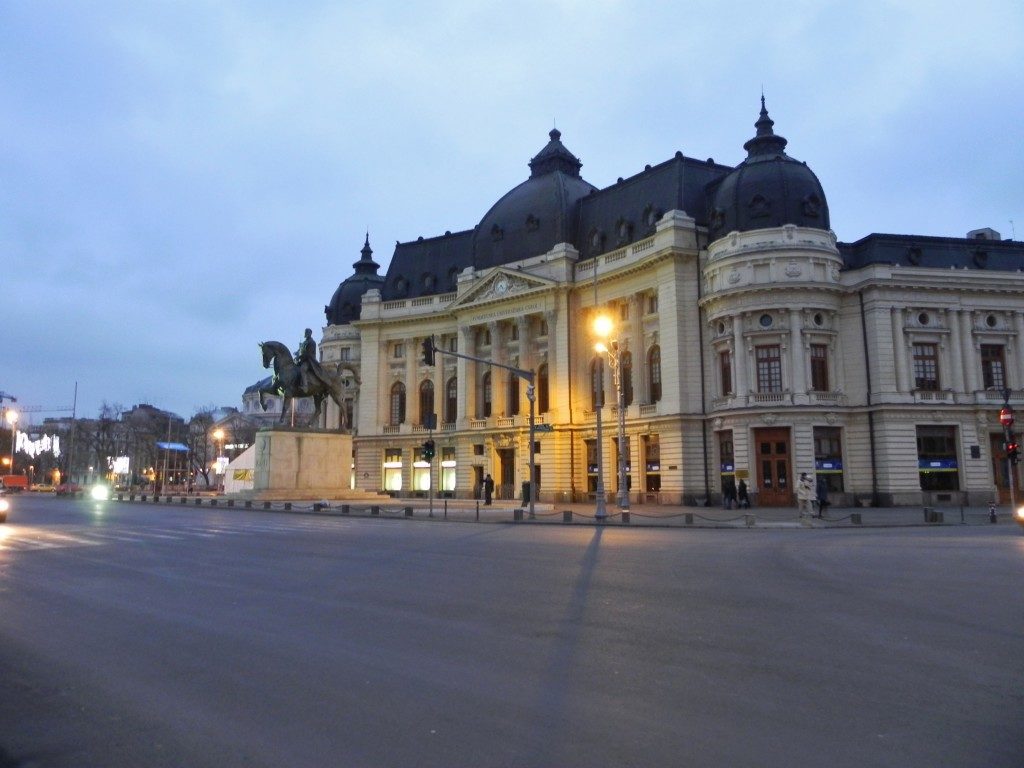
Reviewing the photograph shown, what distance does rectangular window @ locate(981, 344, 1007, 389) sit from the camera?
48.1 meters

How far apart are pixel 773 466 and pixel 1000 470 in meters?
13.8

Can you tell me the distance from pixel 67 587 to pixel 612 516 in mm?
25895

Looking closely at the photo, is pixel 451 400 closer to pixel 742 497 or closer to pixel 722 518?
pixel 742 497

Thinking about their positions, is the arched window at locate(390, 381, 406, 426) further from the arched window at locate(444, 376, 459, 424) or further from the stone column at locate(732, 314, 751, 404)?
the stone column at locate(732, 314, 751, 404)

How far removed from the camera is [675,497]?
163ft

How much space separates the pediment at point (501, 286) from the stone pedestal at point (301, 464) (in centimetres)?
1650

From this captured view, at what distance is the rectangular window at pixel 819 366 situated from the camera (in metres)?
47.2

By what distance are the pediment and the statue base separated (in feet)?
54.1

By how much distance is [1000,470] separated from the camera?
154 feet

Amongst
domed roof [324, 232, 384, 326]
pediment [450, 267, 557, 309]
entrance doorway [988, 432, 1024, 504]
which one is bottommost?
entrance doorway [988, 432, 1024, 504]

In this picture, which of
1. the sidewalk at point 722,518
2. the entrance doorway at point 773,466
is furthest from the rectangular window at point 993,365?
the entrance doorway at point 773,466

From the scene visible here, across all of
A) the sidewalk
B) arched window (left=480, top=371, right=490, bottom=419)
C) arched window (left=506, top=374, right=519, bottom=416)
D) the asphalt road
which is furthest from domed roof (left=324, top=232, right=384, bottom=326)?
the asphalt road

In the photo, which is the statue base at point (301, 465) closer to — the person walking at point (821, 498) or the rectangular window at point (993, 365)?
the person walking at point (821, 498)

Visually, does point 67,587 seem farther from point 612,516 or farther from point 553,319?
point 553,319
